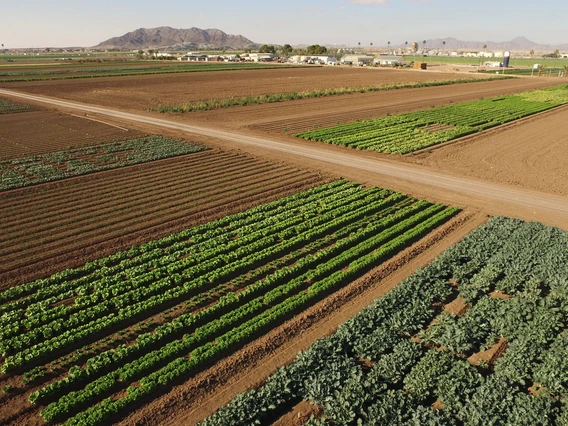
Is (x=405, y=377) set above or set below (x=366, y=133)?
below

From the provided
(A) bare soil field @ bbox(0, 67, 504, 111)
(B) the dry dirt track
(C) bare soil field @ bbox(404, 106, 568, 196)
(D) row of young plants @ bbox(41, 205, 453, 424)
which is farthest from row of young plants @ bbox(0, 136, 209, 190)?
(A) bare soil field @ bbox(0, 67, 504, 111)

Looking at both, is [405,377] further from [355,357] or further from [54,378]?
[54,378]

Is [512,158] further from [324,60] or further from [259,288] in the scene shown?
[324,60]

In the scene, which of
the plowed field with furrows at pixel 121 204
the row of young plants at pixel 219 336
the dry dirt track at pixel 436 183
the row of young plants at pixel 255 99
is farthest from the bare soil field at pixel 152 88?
the row of young plants at pixel 219 336

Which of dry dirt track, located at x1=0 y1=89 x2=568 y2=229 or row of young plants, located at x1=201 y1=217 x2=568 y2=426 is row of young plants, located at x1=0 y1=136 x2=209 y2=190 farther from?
row of young plants, located at x1=201 y1=217 x2=568 y2=426

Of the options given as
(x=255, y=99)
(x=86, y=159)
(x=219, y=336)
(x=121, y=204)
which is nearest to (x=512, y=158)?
(x=219, y=336)

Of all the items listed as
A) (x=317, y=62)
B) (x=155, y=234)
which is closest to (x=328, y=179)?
(x=155, y=234)

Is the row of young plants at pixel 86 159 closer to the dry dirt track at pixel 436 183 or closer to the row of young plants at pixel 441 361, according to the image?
the dry dirt track at pixel 436 183
